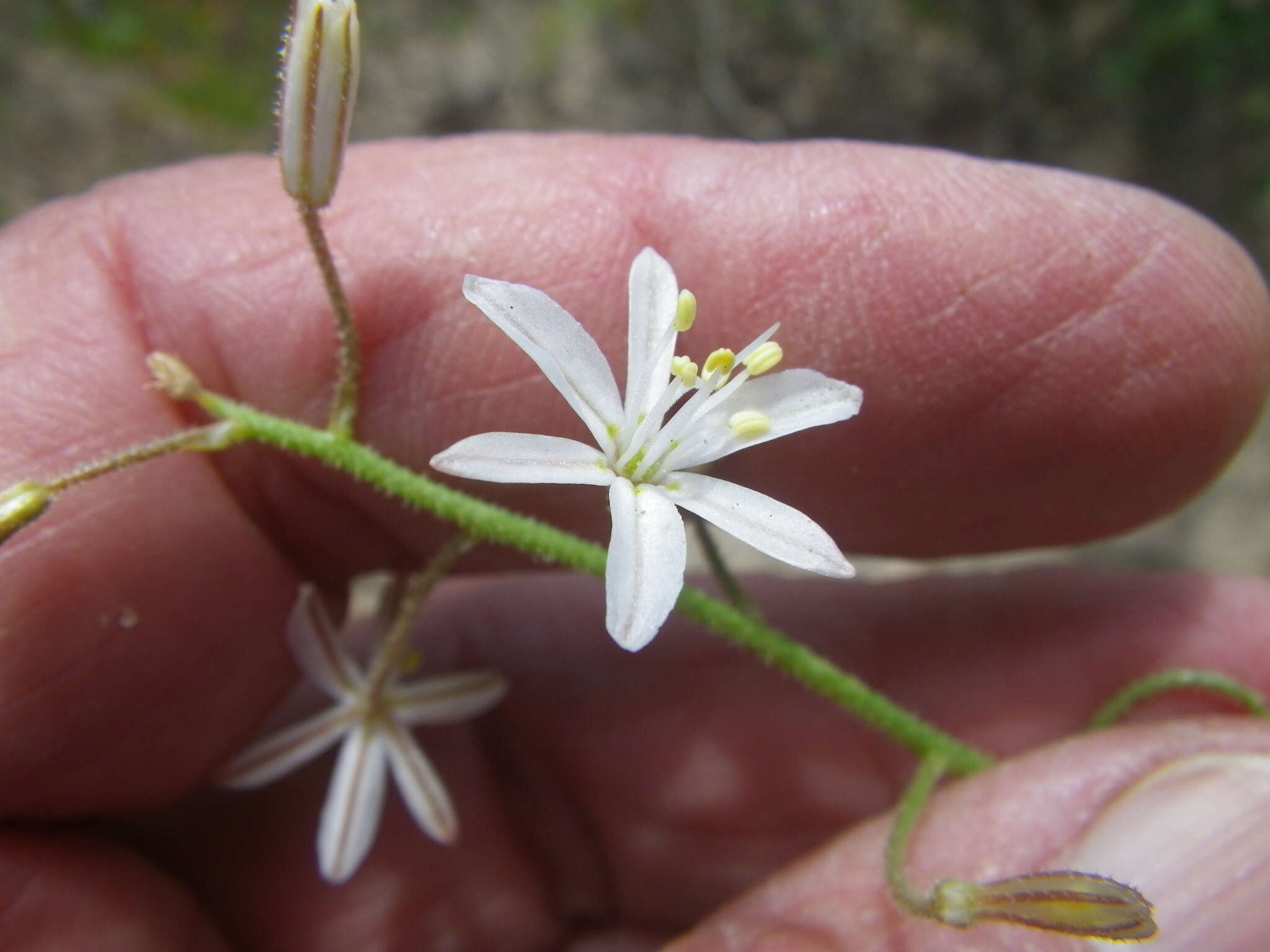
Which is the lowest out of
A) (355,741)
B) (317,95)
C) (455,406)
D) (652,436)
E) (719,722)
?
(719,722)

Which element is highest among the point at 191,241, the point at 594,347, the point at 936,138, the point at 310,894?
the point at 594,347

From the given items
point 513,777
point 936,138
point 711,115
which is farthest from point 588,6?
point 513,777

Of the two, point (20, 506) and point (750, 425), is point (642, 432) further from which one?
point (20, 506)

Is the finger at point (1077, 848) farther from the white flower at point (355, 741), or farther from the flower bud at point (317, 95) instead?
the flower bud at point (317, 95)

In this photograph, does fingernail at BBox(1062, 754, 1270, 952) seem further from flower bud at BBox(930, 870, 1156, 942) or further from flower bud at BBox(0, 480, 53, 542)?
flower bud at BBox(0, 480, 53, 542)

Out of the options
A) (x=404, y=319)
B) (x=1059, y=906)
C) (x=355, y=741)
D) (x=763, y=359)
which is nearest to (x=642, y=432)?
(x=763, y=359)

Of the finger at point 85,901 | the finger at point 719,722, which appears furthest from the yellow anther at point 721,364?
the finger at point 85,901

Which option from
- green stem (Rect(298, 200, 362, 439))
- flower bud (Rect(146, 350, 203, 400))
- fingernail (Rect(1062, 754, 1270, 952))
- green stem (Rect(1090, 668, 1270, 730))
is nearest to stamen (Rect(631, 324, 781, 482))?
green stem (Rect(298, 200, 362, 439))

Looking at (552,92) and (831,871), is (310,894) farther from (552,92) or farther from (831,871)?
(552,92)
